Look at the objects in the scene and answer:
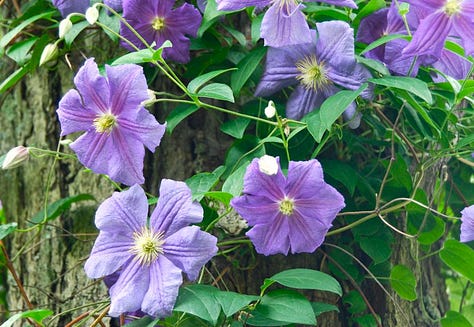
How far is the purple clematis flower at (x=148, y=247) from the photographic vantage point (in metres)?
1.15

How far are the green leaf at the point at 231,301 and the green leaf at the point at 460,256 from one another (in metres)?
0.42

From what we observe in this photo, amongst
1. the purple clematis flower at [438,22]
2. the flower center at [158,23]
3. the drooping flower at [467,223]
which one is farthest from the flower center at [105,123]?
the drooping flower at [467,223]

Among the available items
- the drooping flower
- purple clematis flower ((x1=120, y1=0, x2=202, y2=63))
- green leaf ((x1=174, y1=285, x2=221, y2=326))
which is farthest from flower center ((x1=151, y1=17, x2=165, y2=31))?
the drooping flower

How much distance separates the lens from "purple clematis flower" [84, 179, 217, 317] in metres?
1.15

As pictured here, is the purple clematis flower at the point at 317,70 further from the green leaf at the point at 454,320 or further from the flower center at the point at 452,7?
the green leaf at the point at 454,320

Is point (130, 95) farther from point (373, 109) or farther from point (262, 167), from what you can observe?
point (373, 109)

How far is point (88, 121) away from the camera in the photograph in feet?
4.10

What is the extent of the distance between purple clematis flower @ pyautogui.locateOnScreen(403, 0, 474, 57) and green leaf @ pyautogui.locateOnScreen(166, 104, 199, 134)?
366 millimetres

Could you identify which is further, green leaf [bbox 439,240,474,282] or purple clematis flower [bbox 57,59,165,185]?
green leaf [bbox 439,240,474,282]

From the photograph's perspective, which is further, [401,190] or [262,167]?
[401,190]

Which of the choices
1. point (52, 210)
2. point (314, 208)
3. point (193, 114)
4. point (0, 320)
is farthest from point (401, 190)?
point (0, 320)

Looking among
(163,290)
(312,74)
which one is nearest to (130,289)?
(163,290)

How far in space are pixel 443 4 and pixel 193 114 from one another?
509 millimetres

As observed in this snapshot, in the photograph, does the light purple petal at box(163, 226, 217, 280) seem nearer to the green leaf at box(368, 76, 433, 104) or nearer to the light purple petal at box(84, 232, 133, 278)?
the light purple petal at box(84, 232, 133, 278)
